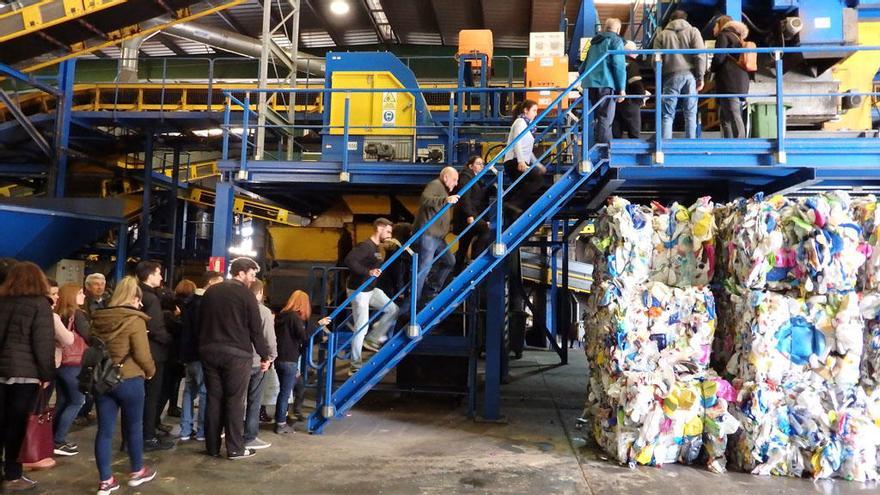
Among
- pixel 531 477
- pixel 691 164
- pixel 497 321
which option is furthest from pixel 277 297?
pixel 691 164

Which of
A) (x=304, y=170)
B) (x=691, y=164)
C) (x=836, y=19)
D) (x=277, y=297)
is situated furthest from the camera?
(x=277, y=297)

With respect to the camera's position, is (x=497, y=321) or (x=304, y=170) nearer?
(x=497, y=321)

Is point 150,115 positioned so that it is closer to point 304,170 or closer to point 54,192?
point 54,192

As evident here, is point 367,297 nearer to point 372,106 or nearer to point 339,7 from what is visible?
point 372,106

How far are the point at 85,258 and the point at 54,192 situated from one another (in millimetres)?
2330

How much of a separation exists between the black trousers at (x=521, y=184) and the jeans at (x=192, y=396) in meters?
3.77

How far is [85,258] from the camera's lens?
41.0ft

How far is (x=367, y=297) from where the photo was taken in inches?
239

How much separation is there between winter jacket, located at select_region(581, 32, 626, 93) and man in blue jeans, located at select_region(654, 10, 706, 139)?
58cm

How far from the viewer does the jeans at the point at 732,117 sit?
6098mm

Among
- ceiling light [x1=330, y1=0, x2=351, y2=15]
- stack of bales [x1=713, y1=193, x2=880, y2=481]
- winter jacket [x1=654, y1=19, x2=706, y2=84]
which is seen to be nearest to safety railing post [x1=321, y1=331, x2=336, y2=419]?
stack of bales [x1=713, y1=193, x2=880, y2=481]

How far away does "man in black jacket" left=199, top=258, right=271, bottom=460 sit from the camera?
4750 mm

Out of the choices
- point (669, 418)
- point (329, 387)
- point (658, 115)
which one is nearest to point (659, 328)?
point (669, 418)

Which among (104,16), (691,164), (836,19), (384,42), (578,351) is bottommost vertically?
(578,351)
